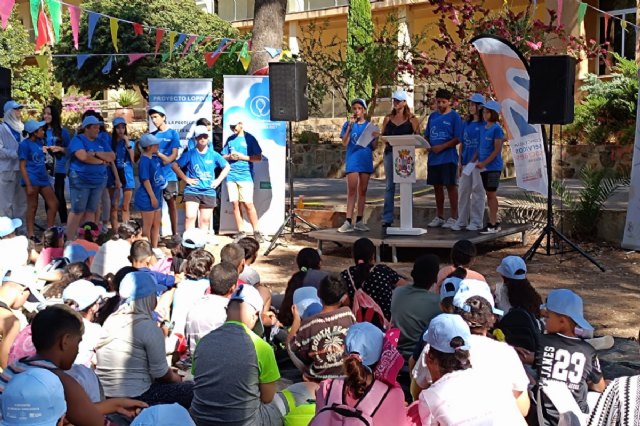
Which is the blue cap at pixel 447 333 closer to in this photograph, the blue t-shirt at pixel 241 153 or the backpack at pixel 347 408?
the backpack at pixel 347 408

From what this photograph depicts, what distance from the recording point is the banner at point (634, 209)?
10.6 m

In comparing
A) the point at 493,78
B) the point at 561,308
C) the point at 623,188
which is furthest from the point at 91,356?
the point at 623,188

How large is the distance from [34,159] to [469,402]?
8870 millimetres

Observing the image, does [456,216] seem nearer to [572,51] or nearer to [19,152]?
[19,152]

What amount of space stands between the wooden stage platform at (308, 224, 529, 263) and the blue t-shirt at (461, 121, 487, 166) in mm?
876

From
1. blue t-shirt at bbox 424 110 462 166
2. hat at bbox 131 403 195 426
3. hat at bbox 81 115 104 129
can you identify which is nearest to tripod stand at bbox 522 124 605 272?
blue t-shirt at bbox 424 110 462 166

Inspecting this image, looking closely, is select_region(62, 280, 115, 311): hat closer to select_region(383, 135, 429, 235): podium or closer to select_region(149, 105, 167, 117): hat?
→ select_region(383, 135, 429, 235): podium

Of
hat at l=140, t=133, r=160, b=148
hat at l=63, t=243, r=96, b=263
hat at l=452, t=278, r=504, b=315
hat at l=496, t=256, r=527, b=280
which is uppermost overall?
hat at l=140, t=133, r=160, b=148

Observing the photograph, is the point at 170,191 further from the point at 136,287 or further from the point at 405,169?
the point at 136,287

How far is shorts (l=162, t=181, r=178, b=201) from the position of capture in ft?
38.6

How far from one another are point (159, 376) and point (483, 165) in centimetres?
621

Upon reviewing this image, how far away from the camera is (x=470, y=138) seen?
10.9m

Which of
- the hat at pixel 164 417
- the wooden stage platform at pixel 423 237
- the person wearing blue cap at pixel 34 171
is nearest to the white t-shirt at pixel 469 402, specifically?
the hat at pixel 164 417

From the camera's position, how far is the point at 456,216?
→ 11664 mm
